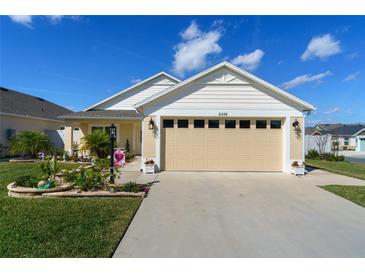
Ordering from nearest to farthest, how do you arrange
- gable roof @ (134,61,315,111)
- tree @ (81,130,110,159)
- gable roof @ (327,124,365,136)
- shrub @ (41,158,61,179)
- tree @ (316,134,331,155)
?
shrub @ (41,158,61,179) < gable roof @ (134,61,315,111) < tree @ (81,130,110,159) < tree @ (316,134,331,155) < gable roof @ (327,124,365,136)

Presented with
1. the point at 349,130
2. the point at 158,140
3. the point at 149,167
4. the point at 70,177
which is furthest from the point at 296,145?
the point at 349,130

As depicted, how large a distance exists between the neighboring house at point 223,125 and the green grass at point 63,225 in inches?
190

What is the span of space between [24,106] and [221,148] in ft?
58.7

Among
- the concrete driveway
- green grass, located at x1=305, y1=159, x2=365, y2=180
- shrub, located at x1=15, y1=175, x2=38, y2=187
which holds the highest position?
shrub, located at x1=15, y1=175, x2=38, y2=187

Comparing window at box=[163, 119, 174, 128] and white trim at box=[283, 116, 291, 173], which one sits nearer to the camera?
white trim at box=[283, 116, 291, 173]

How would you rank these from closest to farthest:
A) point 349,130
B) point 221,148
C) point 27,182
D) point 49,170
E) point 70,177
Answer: point 27,182
point 49,170
point 70,177
point 221,148
point 349,130

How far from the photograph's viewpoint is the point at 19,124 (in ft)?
57.9

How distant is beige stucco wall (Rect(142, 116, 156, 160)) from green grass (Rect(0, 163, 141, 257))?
14.5ft

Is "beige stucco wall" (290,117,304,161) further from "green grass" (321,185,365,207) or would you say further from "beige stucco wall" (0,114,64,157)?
"beige stucco wall" (0,114,64,157)

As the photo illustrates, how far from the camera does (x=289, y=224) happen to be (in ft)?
15.1

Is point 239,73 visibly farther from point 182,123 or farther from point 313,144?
point 313,144

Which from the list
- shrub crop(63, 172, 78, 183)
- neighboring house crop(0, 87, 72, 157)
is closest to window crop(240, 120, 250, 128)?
shrub crop(63, 172, 78, 183)

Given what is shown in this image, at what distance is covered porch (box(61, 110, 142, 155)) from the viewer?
15148 millimetres
